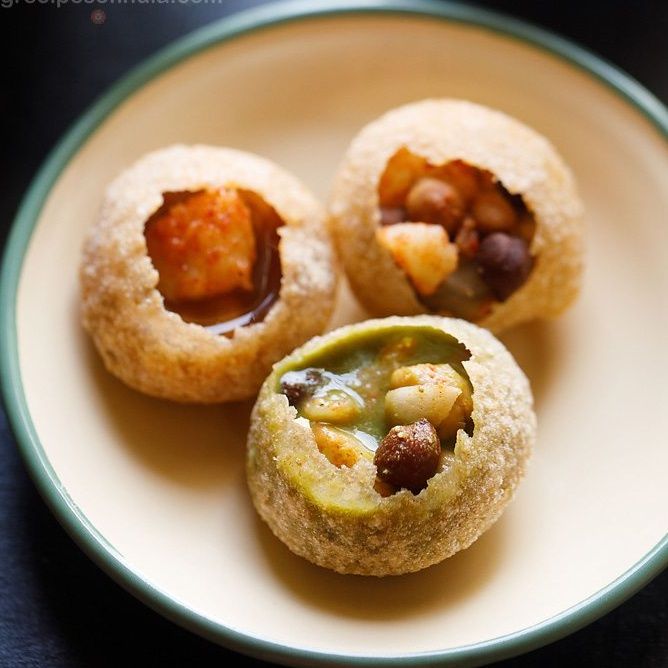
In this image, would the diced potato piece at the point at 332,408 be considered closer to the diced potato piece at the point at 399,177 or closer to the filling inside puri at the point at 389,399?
the filling inside puri at the point at 389,399

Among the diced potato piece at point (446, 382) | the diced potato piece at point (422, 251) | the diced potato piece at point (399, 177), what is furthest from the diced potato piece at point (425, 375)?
the diced potato piece at point (399, 177)

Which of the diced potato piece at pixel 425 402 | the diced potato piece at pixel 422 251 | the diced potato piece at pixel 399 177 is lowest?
the diced potato piece at pixel 425 402

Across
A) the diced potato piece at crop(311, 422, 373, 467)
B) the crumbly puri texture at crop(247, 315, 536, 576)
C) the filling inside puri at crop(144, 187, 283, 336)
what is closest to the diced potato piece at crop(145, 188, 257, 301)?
the filling inside puri at crop(144, 187, 283, 336)

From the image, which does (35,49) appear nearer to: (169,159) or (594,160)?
(169,159)

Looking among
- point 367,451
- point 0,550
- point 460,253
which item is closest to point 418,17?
point 460,253

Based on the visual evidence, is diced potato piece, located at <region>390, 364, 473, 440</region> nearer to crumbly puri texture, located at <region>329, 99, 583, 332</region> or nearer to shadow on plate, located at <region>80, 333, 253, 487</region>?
crumbly puri texture, located at <region>329, 99, 583, 332</region>

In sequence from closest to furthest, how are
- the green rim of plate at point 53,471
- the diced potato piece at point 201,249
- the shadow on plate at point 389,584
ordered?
the green rim of plate at point 53,471 → the shadow on plate at point 389,584 → the diced potato piece at point 201,249

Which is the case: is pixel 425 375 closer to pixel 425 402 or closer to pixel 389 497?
pixel 425 402
